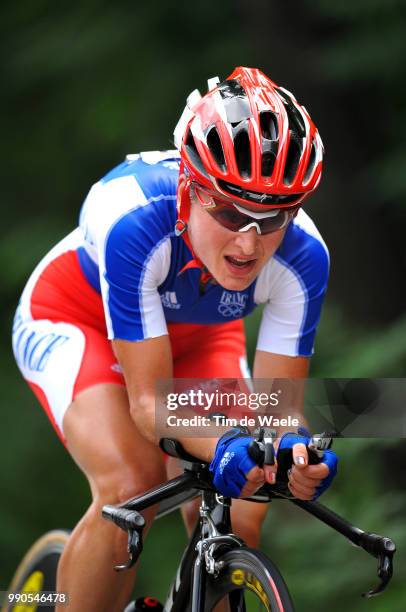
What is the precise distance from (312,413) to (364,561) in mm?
3111

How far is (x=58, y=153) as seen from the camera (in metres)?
11.2

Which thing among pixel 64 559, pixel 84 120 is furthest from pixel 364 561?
pixel 84 120

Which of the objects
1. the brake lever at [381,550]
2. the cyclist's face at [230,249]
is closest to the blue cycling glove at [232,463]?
the brake lever at [381,550]

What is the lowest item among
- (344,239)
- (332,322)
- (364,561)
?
(364,561)

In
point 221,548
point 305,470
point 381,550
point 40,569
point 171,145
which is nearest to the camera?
point 305,470

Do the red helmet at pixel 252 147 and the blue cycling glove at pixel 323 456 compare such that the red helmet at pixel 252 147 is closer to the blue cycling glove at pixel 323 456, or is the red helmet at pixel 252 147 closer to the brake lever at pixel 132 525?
the blue cycling glove at pixel 323 456

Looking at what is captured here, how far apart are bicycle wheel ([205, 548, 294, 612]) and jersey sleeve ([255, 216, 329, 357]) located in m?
0.93

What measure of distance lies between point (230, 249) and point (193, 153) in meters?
0.35

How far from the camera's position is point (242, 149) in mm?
3703

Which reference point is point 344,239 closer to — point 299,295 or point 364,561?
point 364,561

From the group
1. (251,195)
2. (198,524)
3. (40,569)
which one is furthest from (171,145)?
(198,524)

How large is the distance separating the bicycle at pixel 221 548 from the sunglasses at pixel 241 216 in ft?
2.36

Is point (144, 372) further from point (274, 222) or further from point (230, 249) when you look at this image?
point (274, 222)

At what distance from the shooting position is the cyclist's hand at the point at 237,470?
319 cm
